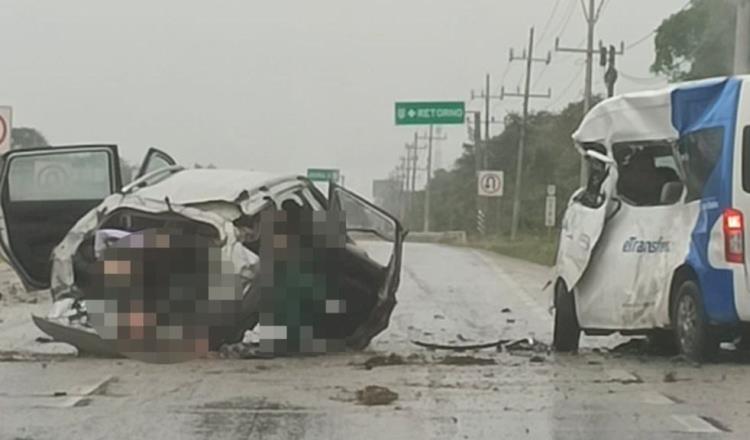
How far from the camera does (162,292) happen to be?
38.0 feet

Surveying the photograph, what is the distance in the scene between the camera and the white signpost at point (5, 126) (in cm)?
2359

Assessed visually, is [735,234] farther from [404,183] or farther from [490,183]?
[404,183]

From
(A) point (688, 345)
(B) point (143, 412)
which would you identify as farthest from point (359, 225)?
(B) point (143, 412)

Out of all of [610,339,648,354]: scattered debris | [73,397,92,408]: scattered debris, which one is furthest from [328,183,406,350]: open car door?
[73,397,92,408]: scattered debris

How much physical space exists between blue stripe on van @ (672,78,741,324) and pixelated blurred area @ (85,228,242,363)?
3.72 meters

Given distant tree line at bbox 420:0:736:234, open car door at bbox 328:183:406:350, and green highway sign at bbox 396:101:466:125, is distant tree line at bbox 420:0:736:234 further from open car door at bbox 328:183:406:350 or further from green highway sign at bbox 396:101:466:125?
open car door at bbox 328:183:406:350

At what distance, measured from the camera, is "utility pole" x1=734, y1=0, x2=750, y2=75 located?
22703 mm

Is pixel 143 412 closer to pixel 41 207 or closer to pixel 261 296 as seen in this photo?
pixel 261 296

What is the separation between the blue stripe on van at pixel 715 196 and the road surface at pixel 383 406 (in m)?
0.56

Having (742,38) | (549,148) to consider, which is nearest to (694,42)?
(742,38)

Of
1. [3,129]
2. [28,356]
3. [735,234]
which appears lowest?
[28,356]

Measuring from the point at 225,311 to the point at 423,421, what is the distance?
11.1 ft

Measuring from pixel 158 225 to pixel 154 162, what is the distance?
3216 mm

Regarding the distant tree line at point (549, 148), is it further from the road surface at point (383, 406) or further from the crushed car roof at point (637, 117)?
the road surface at point (383, 406)
